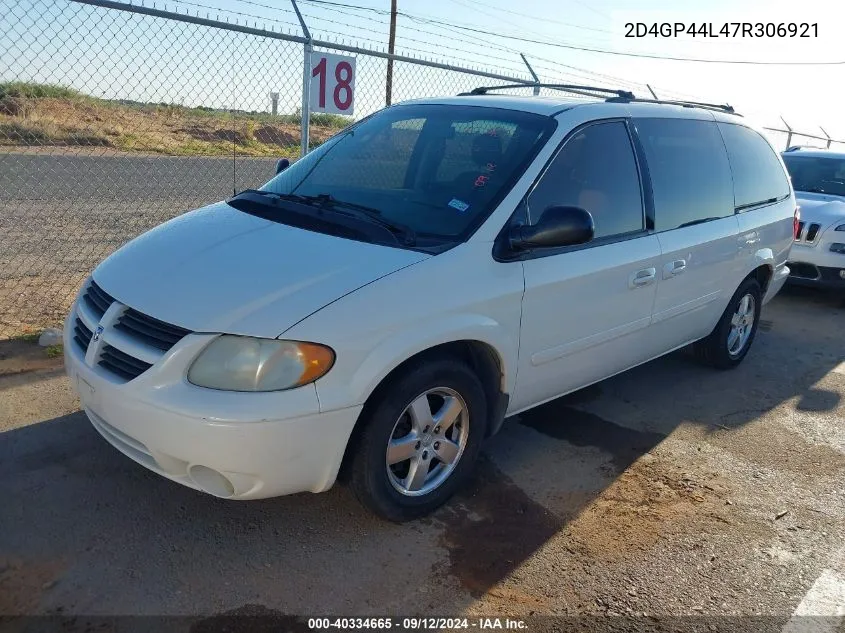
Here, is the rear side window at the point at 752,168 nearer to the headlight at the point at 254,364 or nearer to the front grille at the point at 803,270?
the front grille at the point at 803,270

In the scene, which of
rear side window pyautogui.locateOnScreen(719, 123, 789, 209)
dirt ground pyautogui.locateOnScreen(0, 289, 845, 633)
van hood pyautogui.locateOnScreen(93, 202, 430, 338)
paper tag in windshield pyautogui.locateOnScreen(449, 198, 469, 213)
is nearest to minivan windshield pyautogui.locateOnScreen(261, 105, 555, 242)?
paper tag in windshield pyautogui.locateOnScreen(449, 198, 469, 213)

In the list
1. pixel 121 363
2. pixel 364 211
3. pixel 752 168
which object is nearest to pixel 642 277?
pixel 364 211

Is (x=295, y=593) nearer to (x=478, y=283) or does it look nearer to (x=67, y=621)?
(x=67, y=621)

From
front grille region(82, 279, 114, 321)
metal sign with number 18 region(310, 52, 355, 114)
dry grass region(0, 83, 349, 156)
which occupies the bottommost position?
dry grass region(0, 83, 349, 156)

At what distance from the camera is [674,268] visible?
14.0 feet

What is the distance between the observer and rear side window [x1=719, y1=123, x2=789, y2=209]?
5.04 metres

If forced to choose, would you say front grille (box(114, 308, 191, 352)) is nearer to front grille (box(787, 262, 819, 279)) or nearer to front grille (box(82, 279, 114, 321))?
front grille (box(82, 279, 114, 321))

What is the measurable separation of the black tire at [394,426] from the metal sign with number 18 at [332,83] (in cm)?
344

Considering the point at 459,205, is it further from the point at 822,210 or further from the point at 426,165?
the point at 822,210

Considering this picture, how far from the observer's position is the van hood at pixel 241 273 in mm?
2699

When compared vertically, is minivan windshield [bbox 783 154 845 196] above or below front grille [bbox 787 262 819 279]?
above

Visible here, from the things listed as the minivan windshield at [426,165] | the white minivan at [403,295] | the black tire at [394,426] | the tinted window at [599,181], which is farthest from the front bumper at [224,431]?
the tinted window at [599,181]

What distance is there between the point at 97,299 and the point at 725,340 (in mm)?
4275

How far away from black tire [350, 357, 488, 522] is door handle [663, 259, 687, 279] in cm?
156
